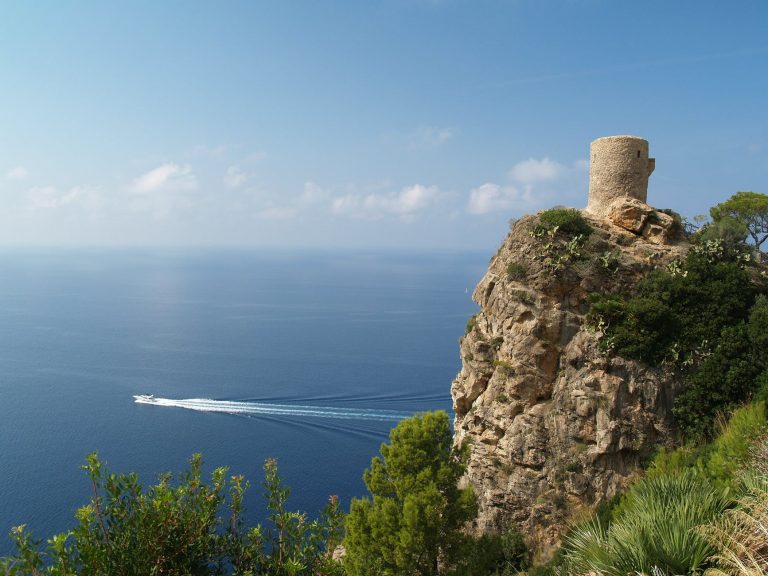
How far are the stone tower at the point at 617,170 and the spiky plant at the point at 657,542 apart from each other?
530 inches

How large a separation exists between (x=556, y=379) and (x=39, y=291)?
386ft

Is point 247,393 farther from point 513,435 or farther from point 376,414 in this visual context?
point 513,435

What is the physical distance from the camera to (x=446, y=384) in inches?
1843

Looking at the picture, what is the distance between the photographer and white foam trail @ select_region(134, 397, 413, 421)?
129 feet

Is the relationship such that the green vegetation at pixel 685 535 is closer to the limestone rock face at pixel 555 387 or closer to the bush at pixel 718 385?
the bush at pixel 718 385

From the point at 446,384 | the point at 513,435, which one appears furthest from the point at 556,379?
the point at 446,384

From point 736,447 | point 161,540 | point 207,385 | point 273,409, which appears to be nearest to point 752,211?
point 736,447

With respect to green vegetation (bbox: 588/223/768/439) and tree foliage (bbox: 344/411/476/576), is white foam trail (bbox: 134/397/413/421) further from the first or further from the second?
tree foliage (bbox: 344/411/476/576)

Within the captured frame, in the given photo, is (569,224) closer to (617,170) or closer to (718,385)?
(617,170)

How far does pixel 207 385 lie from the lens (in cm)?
4603

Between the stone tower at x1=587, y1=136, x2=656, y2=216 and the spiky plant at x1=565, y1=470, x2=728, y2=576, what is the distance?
13457 mm

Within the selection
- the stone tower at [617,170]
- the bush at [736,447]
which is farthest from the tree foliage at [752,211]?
the bush at [736,447]

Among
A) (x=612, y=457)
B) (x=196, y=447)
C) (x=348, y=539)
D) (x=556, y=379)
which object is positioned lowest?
(x=196, y=447)

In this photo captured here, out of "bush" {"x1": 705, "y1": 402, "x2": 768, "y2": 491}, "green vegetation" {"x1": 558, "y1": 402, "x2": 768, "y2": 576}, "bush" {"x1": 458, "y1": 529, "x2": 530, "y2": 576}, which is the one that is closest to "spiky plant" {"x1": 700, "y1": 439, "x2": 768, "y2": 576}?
"green vegetation" {"x1": 558, "y1": 402, "x2": 768, "y2": 576}
